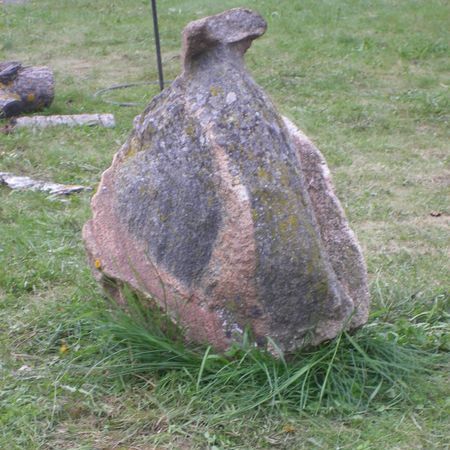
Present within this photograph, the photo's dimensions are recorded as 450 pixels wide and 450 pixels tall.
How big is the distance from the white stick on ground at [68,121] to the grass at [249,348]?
0.16 meters

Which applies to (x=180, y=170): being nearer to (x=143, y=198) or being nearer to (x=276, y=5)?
(x=143, y=198)

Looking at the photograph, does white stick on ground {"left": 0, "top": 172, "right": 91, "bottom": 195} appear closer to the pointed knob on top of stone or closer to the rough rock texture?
the rough rock texture

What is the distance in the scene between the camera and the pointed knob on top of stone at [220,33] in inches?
150

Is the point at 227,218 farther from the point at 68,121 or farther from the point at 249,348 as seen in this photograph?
the point at 68,121

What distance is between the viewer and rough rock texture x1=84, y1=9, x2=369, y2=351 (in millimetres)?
3559

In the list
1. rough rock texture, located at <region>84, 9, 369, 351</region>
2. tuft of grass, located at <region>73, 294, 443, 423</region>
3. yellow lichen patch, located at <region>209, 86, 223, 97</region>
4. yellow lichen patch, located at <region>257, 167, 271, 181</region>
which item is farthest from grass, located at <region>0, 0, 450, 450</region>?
yellow lichen patch, located at <region>209, 86, 223, 97</region>

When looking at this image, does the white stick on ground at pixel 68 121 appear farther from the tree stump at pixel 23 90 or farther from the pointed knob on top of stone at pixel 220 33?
the pointed knob on top of stone at pixel 220 33

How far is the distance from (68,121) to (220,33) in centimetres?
461

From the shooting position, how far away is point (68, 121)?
823 centimetres

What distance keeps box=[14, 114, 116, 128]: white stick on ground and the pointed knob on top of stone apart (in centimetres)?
444

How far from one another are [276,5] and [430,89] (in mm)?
4323

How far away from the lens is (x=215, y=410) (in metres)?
3.52

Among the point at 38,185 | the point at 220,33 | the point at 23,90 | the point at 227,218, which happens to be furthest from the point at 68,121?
the point at 227,218

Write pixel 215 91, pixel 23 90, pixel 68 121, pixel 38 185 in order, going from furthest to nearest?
1. pixel 23 90
2. pixel 68 121
3. pixel 38 185
4. pixel 215 91
